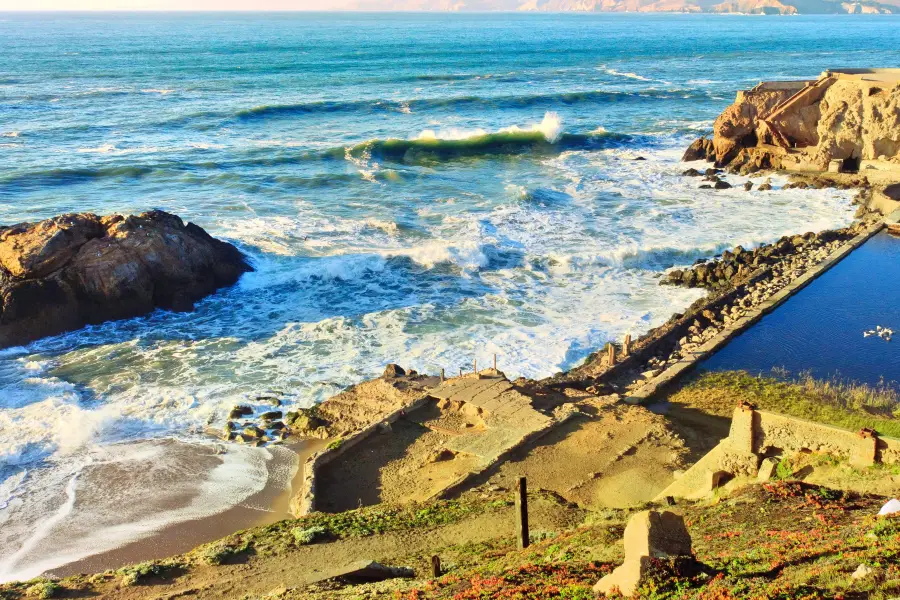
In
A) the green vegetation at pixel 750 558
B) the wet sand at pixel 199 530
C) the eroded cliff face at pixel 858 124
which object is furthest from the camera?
the eroded cliff face at pixel 858 124

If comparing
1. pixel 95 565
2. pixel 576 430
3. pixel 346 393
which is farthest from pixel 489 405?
pixel 95 565

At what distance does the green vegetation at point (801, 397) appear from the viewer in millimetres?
17469

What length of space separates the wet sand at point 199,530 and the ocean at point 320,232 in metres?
0.24

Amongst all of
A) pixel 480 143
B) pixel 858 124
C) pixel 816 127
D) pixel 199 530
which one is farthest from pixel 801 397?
pixel 480 143

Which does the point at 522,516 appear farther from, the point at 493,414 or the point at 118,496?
the point at 118,496

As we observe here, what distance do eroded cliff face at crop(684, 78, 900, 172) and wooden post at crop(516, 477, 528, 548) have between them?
108ft

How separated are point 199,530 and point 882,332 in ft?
58.5

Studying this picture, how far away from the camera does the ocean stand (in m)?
17.5

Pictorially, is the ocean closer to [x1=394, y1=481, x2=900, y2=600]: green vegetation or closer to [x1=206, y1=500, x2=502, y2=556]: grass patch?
[x1=206, y1=500, x2=502, y2=556]: grass patch

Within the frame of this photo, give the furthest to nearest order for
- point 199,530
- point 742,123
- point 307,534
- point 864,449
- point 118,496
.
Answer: point 742,123 → point 118,496 → point 199,530 → point 307,534 → point 864,449

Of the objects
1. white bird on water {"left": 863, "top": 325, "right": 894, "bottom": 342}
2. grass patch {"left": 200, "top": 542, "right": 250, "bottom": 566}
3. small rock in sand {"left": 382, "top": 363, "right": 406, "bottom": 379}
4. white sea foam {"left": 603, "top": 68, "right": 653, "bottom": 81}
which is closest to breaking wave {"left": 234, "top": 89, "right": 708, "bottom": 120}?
white sea foam {"left": 603, "top": 68, "right": 653, "bottom": 81}

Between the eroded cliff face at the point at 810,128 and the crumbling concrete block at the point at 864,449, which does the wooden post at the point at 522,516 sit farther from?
the eroded cliff face at the point at 810,128

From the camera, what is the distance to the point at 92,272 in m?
24.3

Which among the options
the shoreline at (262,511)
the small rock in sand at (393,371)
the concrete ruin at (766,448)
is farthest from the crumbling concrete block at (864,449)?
the small rock in sand at (393,371)
